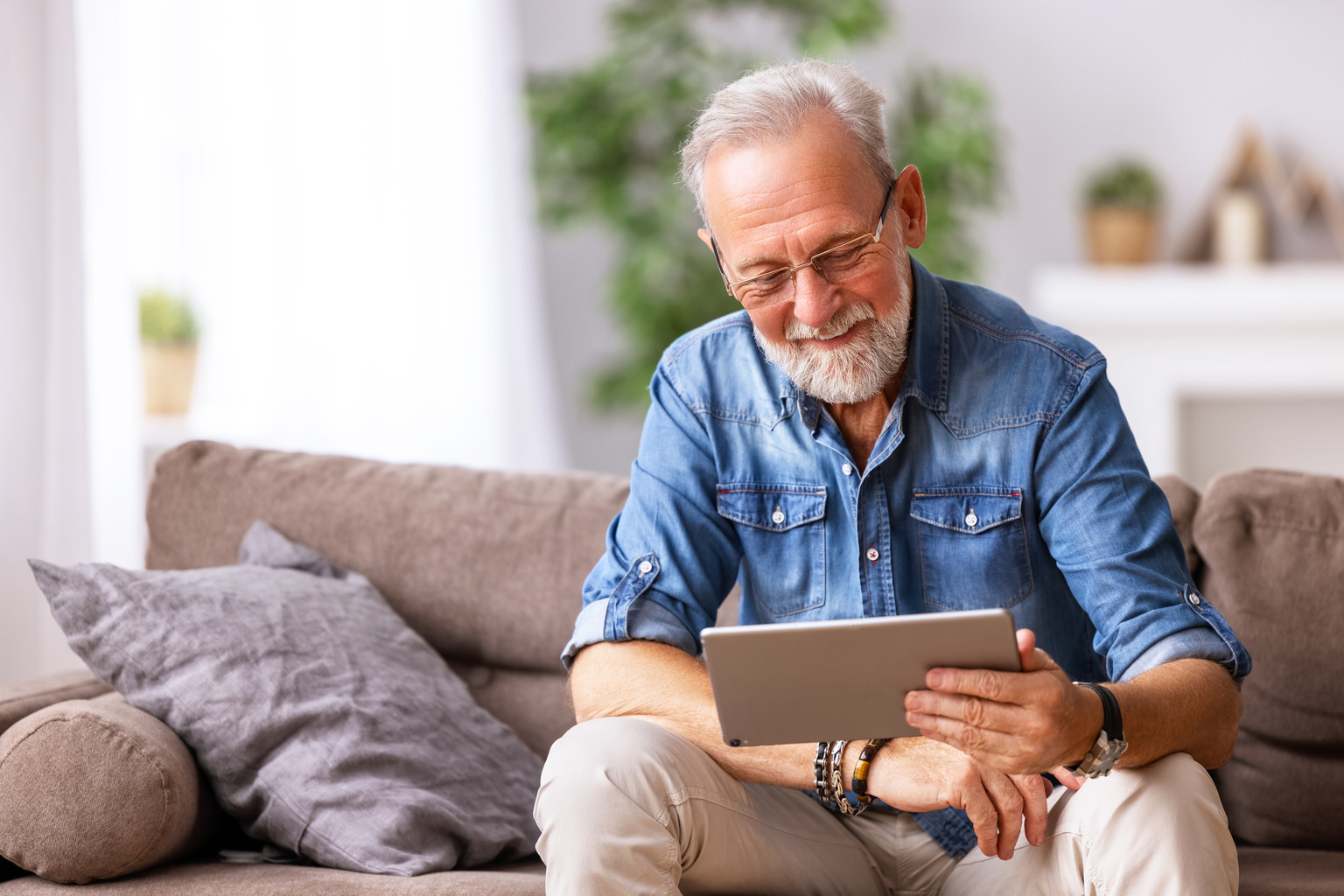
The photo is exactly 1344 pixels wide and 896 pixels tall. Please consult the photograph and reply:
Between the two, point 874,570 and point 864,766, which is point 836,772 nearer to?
point 864,766

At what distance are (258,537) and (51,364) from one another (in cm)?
58

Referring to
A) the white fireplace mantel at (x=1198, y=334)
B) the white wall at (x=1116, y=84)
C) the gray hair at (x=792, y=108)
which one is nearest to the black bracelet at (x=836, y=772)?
the gray hair at (x=792, y=108)

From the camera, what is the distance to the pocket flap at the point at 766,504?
4.63 feet

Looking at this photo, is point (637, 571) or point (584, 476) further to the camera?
point (584, 476)

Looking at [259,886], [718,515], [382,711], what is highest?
[718,515]

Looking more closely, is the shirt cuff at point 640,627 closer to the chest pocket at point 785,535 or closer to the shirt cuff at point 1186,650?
the chest pocket at point 785,535

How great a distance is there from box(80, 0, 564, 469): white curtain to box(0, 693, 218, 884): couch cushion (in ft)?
4.21

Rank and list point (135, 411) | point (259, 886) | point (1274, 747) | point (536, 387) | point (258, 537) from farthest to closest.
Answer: point (536, 387)
point (135, 411)
point (258, 537)
point (1274, 747)
point (259, 886)

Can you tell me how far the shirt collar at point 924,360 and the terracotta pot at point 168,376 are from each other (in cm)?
183

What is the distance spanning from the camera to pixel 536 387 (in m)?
3.83

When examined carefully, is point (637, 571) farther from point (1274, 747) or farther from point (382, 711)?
point (1274, 747)

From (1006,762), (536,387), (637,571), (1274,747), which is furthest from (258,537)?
(536,387)

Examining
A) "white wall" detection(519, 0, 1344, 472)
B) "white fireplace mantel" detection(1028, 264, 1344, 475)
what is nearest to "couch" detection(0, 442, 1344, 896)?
"white fireplace mantel" detection(1028, 264, 1344, 475)

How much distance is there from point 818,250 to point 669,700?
1.54 feet
